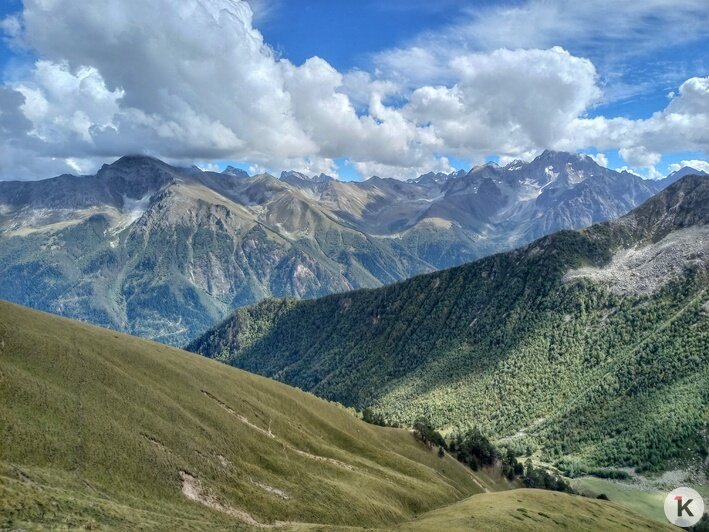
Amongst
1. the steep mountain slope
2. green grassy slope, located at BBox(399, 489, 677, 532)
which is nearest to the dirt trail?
the steep mountain slope

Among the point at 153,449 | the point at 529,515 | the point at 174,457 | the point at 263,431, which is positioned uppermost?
the point at 263,431

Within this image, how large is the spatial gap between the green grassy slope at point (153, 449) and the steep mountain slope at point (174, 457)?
0.31 metres

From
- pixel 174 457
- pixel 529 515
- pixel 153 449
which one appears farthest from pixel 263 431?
pixel 529 515

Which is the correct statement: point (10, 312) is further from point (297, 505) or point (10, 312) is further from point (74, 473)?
point (297, 505)

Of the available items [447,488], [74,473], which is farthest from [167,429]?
[447,488]

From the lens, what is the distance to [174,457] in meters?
102

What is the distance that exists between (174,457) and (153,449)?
170 inches

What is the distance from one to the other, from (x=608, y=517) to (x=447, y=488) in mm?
46877

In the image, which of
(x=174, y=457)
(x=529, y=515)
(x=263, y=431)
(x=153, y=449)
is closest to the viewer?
(x=153, y=449)

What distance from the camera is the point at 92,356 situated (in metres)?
120

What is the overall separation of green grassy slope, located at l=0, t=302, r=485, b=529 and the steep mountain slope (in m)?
0.31

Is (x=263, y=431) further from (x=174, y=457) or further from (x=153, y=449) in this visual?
(x=153, y=449)

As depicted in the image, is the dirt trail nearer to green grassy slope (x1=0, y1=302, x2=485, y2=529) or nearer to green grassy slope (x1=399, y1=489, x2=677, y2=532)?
green grassy slope (x1=0, y1=302, x2=485, y2=529)

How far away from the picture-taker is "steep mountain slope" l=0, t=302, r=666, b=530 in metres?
80.2
